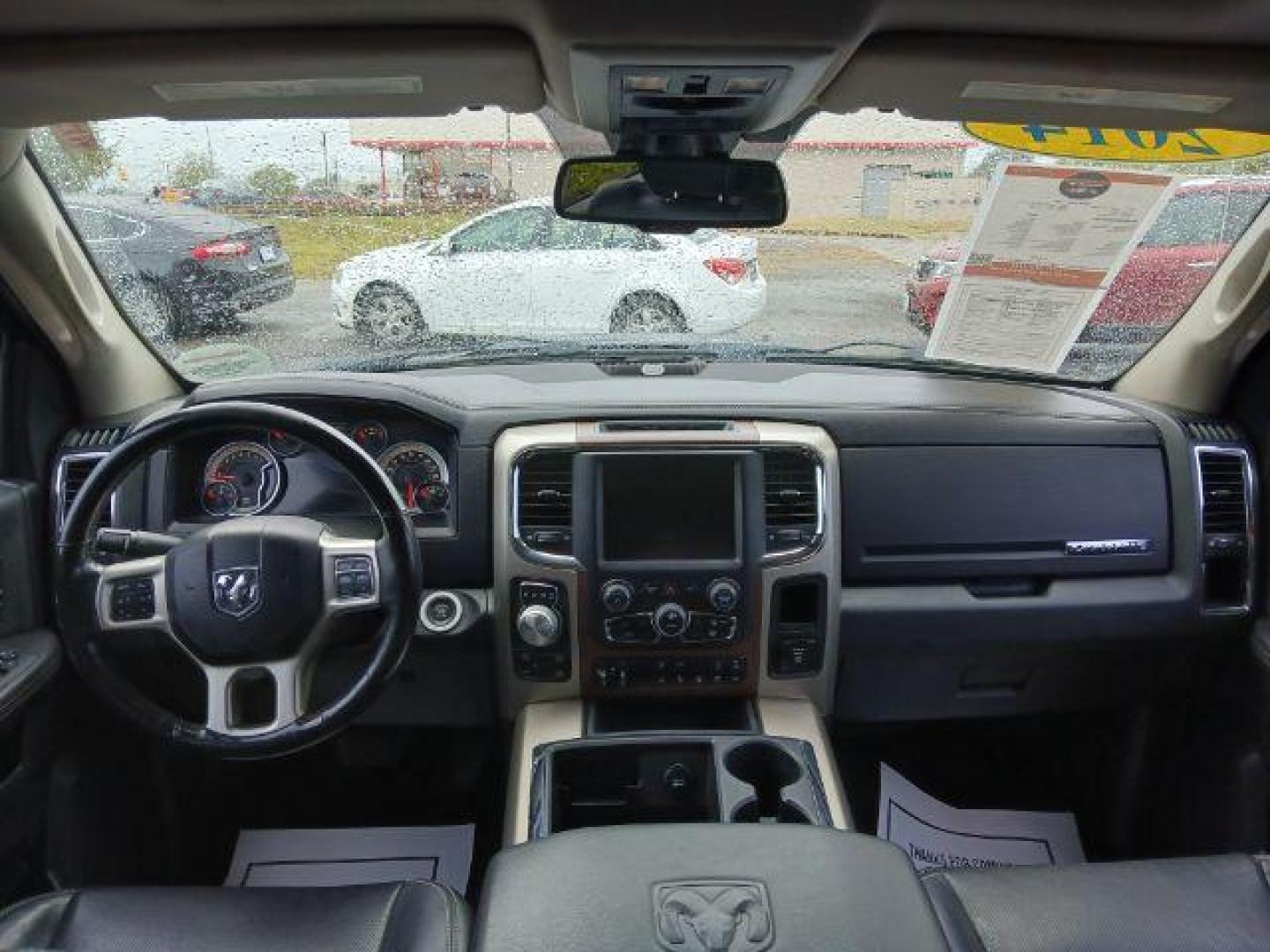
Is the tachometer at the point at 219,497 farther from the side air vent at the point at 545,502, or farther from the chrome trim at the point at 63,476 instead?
the side air vent at the point at 545,502

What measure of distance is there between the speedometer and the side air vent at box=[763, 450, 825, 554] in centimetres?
85

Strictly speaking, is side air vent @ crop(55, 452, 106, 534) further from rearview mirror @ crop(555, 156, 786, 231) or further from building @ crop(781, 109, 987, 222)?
building @ crop(781, 109, 987, 222)

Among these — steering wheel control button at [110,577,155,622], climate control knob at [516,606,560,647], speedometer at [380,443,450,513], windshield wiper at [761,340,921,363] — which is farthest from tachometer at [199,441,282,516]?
windshield wiper at [761,340,921,363]

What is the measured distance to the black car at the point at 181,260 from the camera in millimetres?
2627

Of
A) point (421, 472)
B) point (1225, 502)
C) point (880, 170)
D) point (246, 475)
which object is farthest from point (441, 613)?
point (1225, 502)

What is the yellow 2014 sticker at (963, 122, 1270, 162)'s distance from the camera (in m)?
2.30

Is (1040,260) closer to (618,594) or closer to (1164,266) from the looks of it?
(1164,266)

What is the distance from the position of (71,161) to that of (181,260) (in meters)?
0.34

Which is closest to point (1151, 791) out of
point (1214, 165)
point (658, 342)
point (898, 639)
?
point (898, 639)

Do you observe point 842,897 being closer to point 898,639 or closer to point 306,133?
point 898,639

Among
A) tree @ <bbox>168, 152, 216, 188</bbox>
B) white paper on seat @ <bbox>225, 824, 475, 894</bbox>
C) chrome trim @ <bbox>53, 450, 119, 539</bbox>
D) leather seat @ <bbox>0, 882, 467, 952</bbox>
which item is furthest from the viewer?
white paper on seat @ <bbox>225, 824, 475, 894</bbox>

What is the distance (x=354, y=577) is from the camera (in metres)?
2.12

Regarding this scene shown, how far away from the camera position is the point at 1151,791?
3141mm

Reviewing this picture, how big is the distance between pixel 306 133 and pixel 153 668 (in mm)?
1309
